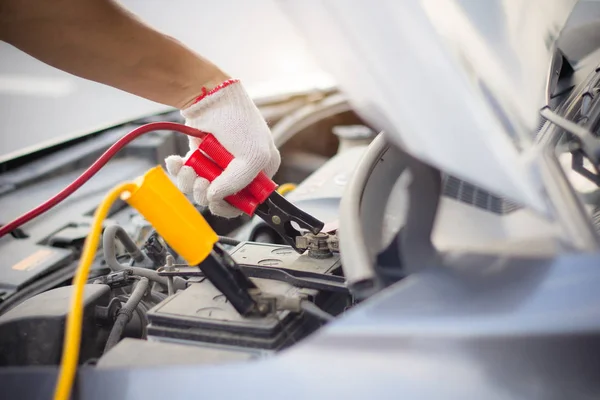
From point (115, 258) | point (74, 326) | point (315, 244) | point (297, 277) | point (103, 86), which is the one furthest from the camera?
point (103, 86)

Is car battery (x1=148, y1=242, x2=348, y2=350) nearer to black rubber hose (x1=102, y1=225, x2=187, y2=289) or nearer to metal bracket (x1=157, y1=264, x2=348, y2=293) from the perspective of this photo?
metal bracket (x1=157, y1=264, x2=348, y2=293)

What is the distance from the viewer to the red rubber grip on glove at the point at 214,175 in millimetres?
1122

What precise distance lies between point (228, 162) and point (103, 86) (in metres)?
1.37

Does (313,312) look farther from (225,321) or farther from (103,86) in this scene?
(103,86)

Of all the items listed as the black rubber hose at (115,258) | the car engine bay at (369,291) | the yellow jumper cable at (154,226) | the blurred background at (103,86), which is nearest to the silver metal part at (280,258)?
the car engine bay at (369,291)

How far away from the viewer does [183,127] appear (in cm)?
109

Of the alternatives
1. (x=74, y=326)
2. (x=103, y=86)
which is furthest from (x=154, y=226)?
(x=103, y=86)

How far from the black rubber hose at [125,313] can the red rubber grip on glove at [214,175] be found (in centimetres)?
22

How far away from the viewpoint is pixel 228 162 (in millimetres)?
1135

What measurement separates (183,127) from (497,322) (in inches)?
26.7

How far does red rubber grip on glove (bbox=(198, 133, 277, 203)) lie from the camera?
112 cm

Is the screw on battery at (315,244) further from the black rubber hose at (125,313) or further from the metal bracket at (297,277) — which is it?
the black rubber hose at (125,313)

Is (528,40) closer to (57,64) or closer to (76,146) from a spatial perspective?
(57,64)

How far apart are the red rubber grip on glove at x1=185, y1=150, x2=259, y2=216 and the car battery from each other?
0.17 meters
